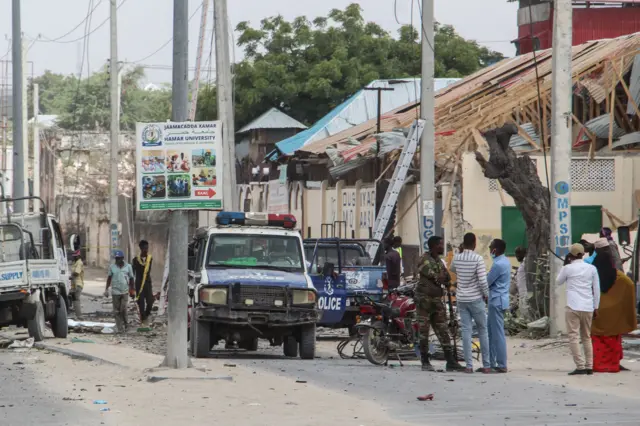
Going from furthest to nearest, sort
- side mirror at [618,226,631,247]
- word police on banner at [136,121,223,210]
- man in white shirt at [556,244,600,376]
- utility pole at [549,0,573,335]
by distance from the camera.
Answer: side mirror at [618,226,631,247], utility pole at [549,0,573,335], man in white shirt at [556,244,600,376], word police on banner at [136,121,223,210]

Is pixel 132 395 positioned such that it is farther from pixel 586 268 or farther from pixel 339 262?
pixel 339 262

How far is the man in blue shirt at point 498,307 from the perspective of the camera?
15.7 metres

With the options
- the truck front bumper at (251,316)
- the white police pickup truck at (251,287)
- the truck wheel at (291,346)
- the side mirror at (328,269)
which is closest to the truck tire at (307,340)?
A: the white police pickup truck at (251,287)

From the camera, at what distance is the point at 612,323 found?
15.6m

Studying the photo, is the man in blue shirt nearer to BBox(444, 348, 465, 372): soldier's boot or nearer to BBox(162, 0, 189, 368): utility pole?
BBox(444, 348, 465, 372): soldier's boot

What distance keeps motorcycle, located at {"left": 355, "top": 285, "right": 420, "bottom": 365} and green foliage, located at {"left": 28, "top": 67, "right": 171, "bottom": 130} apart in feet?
210

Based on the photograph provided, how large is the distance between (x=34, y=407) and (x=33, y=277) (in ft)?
32.2

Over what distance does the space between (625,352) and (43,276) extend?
A: 10.2 metres

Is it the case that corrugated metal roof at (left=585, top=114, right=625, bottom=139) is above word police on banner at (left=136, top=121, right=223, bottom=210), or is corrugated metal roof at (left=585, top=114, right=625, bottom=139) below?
above

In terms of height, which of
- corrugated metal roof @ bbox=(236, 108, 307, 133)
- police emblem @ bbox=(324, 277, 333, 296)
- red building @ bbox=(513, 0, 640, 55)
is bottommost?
police emblem @ bbox=(324, 277, 333, 296)

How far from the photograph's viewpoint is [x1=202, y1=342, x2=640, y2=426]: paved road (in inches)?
441

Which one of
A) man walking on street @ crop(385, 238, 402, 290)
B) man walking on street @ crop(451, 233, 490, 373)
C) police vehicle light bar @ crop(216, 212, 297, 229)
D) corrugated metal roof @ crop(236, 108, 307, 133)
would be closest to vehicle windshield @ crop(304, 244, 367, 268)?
man walking on street @ crop(385, 238, 402, 290)

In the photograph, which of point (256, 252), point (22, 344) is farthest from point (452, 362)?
point (22, 344)

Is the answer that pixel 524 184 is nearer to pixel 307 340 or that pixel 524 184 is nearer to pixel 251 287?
pixel 307 340
